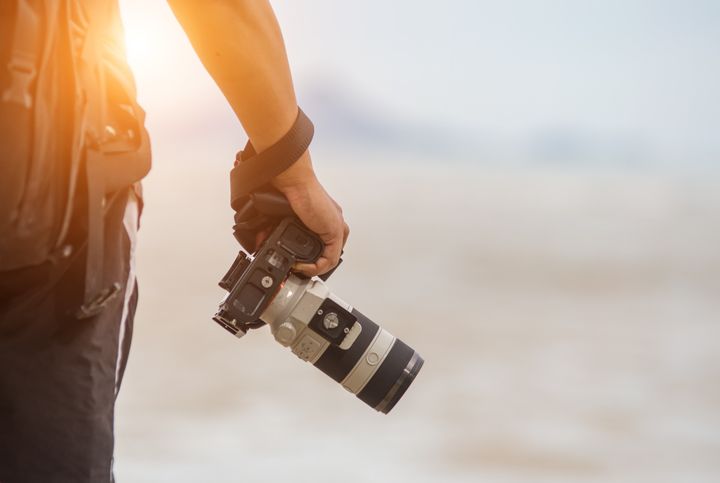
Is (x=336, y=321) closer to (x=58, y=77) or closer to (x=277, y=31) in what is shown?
(x=277, y=31)

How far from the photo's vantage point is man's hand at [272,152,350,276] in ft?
3.82

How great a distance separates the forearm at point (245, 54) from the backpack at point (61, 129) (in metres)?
0.09

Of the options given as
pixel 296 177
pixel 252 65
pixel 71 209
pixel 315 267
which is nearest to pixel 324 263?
pixel 315 267

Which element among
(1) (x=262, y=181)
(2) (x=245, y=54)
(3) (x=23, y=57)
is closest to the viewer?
(3) (x=23, y=57)

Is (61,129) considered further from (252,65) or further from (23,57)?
(252,65)

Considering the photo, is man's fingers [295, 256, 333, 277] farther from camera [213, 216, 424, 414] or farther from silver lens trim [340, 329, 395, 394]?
silver lens trim [340, 329, 395, 394]

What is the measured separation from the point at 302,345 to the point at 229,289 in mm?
114

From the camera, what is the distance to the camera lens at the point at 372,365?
4.51 ft

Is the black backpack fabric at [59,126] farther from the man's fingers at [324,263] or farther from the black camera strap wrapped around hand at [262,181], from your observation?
the man's fingers at [324,263]

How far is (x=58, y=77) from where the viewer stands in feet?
2.94

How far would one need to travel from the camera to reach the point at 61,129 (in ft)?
2.95

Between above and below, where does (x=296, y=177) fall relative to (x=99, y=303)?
above

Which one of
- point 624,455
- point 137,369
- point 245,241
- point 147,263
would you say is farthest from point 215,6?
point 147,263

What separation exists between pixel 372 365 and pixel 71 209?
550 millimetres
